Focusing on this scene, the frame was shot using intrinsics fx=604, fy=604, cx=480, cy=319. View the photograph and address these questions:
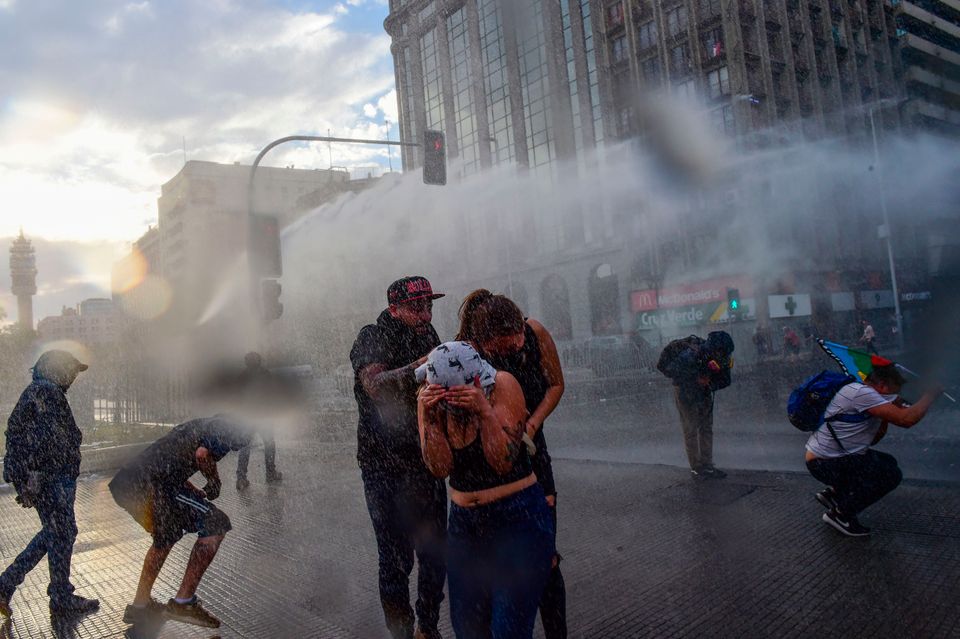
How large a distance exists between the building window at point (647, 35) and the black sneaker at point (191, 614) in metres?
34.1

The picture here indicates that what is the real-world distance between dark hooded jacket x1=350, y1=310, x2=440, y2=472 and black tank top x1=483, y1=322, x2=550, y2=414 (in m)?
0.46

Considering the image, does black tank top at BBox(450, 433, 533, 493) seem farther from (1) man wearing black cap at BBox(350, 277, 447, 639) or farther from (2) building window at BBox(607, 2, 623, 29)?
(2) building window at BBox(607, 2, 623, 29)

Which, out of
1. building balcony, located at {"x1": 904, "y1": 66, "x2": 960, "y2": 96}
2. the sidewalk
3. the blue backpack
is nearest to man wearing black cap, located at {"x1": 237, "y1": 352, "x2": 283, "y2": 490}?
the sidewalk

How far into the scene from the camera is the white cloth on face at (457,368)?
6.45 feet

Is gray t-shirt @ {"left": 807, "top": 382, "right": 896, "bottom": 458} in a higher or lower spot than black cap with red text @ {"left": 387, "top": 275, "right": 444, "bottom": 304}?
lower

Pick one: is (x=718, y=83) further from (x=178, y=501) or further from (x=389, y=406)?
(x=178, y=501)

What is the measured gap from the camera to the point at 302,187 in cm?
8462

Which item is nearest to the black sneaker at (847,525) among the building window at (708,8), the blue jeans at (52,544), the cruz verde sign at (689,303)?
the blue jeans at (52,544)

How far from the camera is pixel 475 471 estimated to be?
2047 millimetres

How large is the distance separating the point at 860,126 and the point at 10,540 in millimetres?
38598

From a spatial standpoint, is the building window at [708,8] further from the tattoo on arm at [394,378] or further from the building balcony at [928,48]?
the tattoo on arm at [394,378]

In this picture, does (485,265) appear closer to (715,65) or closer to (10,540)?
(715,65)

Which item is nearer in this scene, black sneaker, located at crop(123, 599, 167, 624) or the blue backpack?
black sneaker, located at crop(123, 599, 167, 624)

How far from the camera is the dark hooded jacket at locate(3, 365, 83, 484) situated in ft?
12.3
